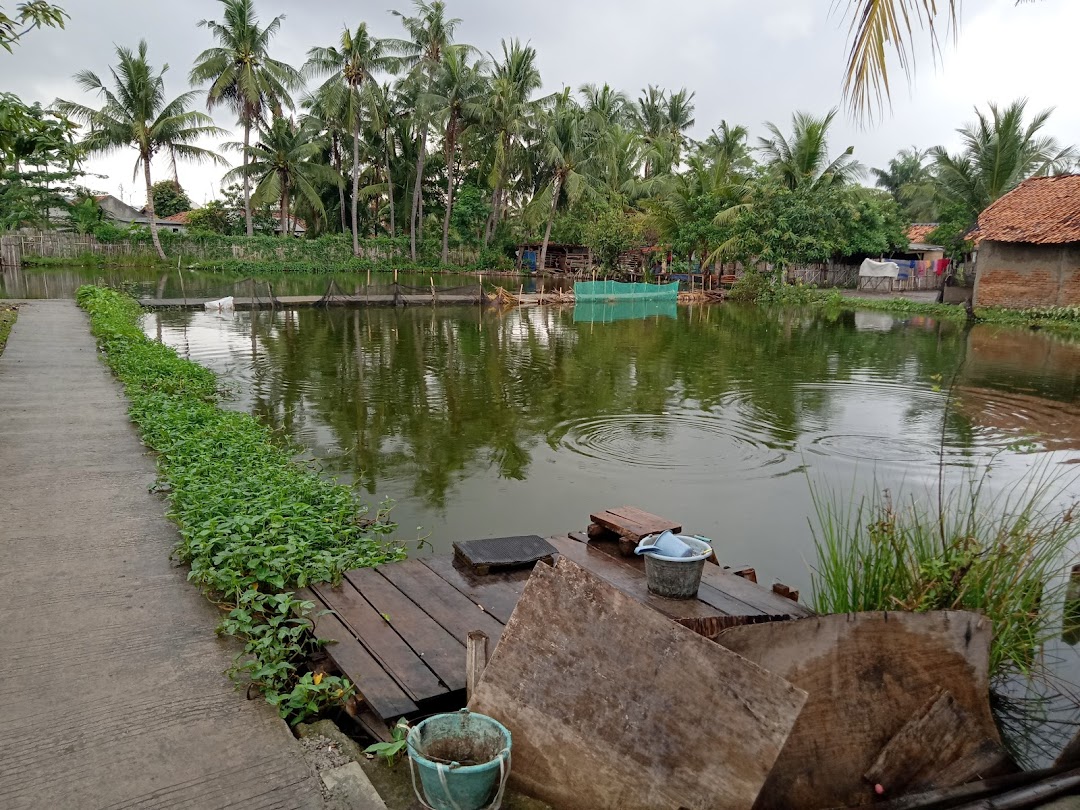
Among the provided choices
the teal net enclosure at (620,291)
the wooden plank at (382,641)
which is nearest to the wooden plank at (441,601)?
the wooden plank at (382,641)

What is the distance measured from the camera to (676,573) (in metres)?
3.80

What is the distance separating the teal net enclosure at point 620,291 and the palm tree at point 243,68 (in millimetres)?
16652

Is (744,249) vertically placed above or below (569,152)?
below

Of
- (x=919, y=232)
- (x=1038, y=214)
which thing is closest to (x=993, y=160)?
(x=1038, y=214)

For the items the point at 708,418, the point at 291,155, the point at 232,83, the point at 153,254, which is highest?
the point at 232,83

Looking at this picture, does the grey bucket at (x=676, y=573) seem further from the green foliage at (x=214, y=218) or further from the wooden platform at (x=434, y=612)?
the green foliage at (x=214, y=218)

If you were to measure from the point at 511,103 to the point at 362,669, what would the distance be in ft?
118

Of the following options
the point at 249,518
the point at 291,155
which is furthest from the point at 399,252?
the point at 249,518

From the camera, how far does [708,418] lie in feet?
31.7

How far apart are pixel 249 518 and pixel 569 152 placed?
34.3 m

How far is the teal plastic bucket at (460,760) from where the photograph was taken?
92.0 inches

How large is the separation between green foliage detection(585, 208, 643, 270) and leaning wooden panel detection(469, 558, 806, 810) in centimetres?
3430

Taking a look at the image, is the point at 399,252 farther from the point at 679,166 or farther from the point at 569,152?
the point at 679,166

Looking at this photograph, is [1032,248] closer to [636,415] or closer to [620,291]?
[620,291]
